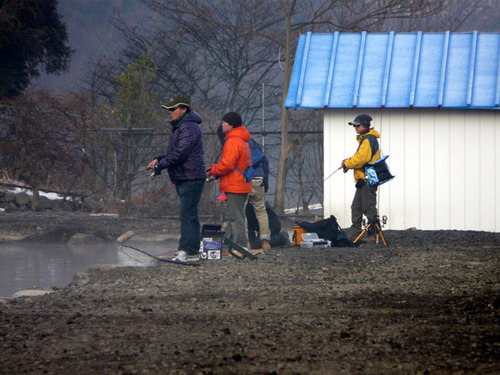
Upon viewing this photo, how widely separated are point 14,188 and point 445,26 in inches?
554

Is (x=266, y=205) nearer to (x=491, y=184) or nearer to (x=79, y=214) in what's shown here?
(x=491, y=184)

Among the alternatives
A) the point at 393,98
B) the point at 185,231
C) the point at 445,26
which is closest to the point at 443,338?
the point at 185,231

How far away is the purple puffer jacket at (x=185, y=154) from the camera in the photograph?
350 inches

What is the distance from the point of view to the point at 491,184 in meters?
14.0

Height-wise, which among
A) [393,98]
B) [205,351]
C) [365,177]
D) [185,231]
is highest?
[393,98]

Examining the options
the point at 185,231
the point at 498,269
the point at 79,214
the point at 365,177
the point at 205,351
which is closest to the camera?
the point at 205,351

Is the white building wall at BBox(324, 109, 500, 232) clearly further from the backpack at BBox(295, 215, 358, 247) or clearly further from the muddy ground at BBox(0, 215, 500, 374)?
the muddy ground at BBox(0, 215, 500, 374)

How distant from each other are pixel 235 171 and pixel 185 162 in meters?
0.77

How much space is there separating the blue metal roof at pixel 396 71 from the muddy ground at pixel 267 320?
17.2 ft

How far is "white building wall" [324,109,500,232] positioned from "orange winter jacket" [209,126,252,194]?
474cm

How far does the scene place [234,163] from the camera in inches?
371

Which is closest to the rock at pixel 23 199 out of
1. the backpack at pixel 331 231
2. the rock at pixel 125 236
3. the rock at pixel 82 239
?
the rock at pixel 82 239

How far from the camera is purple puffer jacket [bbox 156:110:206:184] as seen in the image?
350 inches

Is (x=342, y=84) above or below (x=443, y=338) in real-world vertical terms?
above
